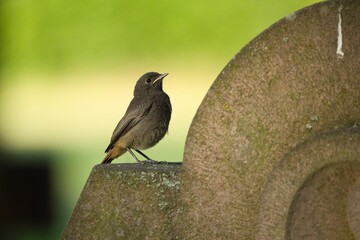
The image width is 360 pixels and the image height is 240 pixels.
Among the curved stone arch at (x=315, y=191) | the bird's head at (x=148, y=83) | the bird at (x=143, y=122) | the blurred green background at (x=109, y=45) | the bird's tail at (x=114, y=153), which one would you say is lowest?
the curved stone arch at (x=315, y=191)

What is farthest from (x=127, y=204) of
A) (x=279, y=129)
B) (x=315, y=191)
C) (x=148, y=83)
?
(x=148, y=83)

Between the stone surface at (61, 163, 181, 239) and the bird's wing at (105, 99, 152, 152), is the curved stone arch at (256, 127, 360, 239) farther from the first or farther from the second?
the bird's wing at (105, 99, 152, 152)

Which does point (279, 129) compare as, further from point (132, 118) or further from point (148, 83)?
point (148, 83)

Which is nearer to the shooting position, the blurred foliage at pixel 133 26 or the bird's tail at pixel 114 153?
the bird's tail at pixel 114 153

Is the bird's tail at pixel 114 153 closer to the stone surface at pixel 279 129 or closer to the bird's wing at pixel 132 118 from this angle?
the bird's wing at pixel 132 118

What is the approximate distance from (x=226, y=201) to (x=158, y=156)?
777 centimetres

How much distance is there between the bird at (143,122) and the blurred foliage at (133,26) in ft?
28.2

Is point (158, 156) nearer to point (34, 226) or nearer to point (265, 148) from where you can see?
point (34, 226)

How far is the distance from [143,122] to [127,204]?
171cm

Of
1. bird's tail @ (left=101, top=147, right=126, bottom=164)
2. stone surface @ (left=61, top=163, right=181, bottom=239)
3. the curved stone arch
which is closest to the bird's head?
bird's tail @ (left=101, top=147, right=126, bottom=164)

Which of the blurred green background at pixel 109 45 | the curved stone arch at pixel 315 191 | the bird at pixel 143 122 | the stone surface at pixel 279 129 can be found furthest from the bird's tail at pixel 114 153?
the blurred green background at pixel 109 45

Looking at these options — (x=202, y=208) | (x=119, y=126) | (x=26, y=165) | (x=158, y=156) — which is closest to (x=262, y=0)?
(x=158, y=156)

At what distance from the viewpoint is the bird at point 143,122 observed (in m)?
6.92

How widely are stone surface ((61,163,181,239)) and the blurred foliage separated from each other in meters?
10.3
